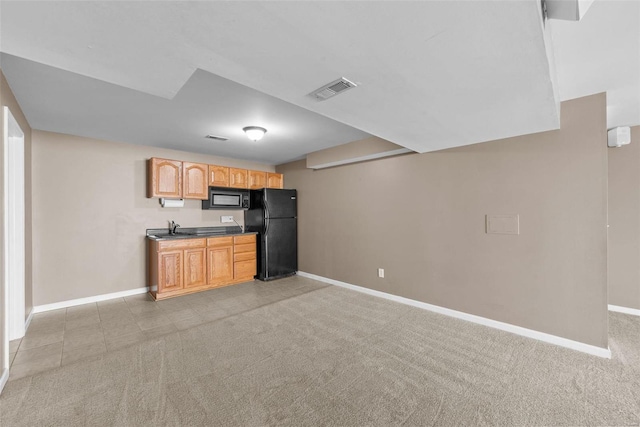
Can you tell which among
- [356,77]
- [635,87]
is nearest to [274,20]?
[356,77]

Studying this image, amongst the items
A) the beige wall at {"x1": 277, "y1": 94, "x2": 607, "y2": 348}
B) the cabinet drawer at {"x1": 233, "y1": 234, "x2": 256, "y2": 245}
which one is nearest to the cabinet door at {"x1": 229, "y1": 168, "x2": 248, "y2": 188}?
the cabinet drawer at {"x1": 233, "y1": 234, "x2": 256, "y2": 245}

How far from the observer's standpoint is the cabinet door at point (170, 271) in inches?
155

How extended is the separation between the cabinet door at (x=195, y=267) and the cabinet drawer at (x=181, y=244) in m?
0.08

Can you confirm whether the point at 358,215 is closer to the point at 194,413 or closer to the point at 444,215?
the point at 444,215

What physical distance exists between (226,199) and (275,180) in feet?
3.81

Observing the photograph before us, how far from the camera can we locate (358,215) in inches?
173

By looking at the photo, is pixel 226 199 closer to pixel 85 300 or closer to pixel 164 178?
pixel 164 178

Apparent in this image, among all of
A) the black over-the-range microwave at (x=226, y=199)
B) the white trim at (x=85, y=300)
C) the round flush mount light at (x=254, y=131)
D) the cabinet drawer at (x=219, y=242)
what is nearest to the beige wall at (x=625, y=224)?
the round flush mount light at (x=254, y=131)

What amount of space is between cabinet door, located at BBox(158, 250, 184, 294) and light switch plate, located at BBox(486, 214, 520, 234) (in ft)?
14.5

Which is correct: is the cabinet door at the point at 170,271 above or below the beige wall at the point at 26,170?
below

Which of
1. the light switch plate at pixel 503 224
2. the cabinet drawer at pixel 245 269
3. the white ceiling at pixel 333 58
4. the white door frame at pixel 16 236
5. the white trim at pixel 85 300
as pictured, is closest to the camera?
the white ceiling at pixel 333 58

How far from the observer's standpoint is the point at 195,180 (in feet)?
15.0

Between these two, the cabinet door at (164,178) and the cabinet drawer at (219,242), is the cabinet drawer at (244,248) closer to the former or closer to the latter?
the cabinet drawer at (219,242)

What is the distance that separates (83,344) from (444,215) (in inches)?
170
